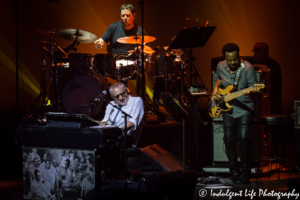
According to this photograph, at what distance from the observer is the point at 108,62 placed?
7.84 m

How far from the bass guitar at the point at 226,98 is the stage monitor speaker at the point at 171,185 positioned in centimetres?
180

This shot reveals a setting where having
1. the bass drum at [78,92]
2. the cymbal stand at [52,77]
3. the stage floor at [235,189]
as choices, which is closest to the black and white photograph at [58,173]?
the stage floor at [235,189]

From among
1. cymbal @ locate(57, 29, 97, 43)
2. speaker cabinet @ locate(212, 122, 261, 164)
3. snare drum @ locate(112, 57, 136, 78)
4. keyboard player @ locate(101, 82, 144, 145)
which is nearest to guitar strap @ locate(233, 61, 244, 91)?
speaker cabinet @ locate(212, 122, 261, 164)

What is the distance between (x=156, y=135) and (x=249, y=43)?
4.29 meters

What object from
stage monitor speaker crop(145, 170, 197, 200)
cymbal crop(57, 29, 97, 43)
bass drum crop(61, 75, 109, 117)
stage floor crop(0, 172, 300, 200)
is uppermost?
cymbal crop(57, 29, 97, 43)

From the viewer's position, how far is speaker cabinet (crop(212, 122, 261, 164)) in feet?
21.7

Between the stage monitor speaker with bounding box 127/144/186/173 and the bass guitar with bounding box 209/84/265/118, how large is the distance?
3.53 ft

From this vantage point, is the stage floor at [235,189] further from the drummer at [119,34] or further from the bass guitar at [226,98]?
the drummer at [119,34]

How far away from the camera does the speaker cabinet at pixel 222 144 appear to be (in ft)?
21.7

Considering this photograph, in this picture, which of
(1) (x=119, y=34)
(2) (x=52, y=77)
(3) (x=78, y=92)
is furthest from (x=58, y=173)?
(1) (x=119, y=34)

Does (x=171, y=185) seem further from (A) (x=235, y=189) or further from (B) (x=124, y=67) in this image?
(B) (x=124, y=67)

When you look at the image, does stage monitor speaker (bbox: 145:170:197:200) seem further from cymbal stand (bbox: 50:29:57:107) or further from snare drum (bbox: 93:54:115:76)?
cymbal stand (bbox: 50:29:57:107)

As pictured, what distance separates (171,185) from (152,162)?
3.86ft

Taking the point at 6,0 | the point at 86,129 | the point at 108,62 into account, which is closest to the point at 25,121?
the point at 86,129
